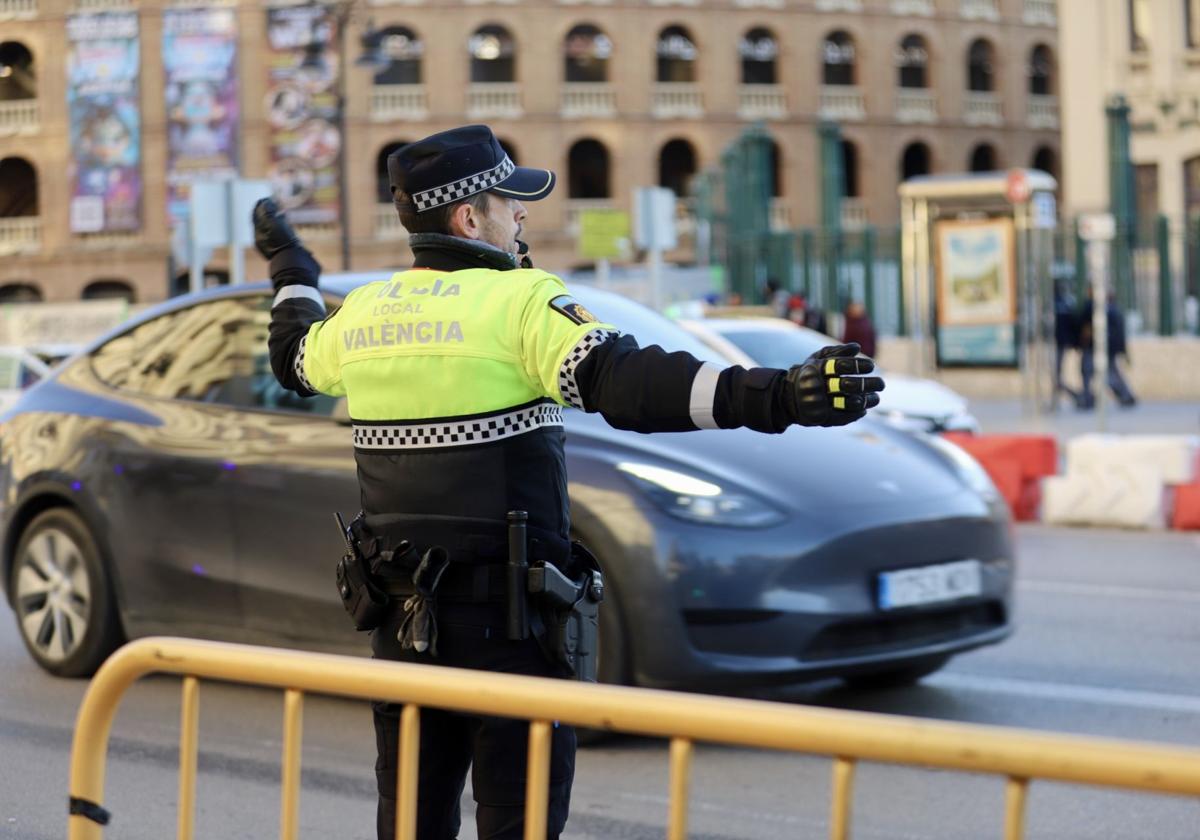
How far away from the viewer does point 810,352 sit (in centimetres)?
1443

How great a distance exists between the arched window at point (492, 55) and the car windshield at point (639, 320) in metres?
49.6

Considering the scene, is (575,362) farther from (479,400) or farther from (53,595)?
(53,595)

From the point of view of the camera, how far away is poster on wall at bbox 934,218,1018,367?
23484mm

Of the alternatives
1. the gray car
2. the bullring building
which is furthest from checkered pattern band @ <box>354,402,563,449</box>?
the bullring building

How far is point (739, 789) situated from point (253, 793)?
4.88ft

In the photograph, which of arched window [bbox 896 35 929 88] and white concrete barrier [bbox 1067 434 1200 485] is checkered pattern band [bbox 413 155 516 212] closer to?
white concrete barrier [bbox 1067 434 1200 485]

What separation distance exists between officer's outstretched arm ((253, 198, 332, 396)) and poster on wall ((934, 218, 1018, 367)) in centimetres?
1949

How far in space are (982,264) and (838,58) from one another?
36891mm

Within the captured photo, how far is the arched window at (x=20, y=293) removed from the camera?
56.8 metres

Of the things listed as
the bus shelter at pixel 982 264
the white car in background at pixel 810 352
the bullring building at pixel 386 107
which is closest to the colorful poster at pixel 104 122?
the bullring building at pixel 386 107

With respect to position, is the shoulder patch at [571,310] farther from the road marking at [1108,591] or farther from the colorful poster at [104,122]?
the colorful poster at [104,122]

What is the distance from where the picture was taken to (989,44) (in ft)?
200

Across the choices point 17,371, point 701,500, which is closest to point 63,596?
point 701,500

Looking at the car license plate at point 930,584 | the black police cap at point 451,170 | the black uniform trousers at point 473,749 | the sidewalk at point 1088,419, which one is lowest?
the sidewalk at point 1088,419
